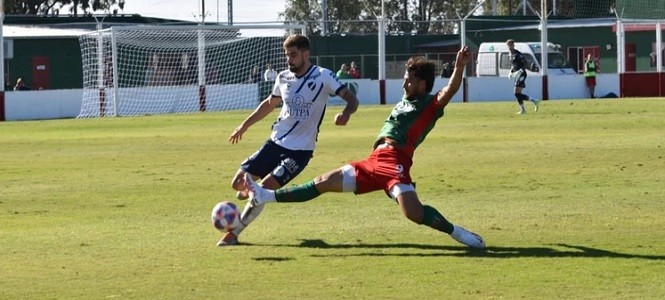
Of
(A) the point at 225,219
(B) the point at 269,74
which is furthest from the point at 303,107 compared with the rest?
(B) the point at 269,74

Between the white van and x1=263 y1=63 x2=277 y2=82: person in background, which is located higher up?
the white van

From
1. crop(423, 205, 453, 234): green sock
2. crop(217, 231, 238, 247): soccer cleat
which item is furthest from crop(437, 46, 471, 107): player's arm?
crop(217, 231, 238, 247): soccer cleat

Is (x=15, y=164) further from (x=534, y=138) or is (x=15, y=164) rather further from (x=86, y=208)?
(x=534, y=138)

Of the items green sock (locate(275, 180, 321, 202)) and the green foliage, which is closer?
green sock (locate(275, 180, 321, 202))

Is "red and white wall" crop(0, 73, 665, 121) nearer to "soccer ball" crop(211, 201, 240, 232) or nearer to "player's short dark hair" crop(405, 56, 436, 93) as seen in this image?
"soccer ball" crop(211, 201, 240, 232)

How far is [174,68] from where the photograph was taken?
4969 centimetres

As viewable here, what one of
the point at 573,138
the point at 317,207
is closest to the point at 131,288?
the point at 317,207

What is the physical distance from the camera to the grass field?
996 cm

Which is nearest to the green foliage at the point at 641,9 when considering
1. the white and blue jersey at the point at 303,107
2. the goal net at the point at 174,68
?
the goal net at the point at 174,68

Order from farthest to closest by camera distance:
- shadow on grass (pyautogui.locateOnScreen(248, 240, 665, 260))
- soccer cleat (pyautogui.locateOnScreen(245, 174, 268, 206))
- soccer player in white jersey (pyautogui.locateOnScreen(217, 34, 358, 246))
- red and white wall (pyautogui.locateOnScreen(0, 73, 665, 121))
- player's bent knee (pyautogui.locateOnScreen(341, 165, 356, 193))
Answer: red and white wall (pyautogui.locateOnScreen(0, 73, 665, 121))
soccer player in white jersey (pyautogui.locateOnScreen(217, 34, 358, 246))
soccer cleat (pyautogui.locateOnScreen(245, 174, 268, 206))
player's bent knee (pyautogui.locateOnScreen(341, 165, 356, 193))
shadow on grass (pyautogui.locateOnScreen(248, 240, 665, 260))

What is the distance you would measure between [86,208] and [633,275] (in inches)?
288

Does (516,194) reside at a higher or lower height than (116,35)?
lower

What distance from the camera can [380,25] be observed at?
162 feet

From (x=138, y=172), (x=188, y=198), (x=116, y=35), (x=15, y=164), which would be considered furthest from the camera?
(x=116, y=35)
